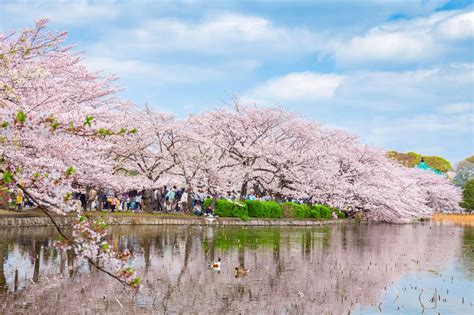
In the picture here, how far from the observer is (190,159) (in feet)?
122

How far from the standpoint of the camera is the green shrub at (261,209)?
35.8m

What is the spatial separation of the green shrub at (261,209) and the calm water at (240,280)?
42.8ft

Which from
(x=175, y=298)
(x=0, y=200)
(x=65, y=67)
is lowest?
(x=175, y=298)

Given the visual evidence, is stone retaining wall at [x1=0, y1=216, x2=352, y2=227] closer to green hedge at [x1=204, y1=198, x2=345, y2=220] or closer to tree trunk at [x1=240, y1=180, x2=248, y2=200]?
green hedge at [x1=204, y1=198, x2=345, y2=220]

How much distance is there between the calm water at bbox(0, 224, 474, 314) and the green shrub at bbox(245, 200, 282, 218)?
13.0m

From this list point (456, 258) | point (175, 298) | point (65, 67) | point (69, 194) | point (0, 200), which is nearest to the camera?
point (69, 194)

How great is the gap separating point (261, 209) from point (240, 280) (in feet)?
74.1

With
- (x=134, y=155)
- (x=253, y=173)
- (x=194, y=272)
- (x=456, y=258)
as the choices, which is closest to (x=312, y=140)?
(x=253, y=173)

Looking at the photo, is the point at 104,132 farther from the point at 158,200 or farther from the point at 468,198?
the point at 468,198

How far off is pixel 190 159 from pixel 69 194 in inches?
1244

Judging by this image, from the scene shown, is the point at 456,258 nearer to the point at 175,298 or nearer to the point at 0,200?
the point at 175,298

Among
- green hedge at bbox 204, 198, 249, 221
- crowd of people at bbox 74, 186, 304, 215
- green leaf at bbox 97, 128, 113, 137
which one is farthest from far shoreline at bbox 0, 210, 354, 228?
green leaf at bbox 97, 128, 113, 137

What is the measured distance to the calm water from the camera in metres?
10.8

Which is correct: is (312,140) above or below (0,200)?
above
